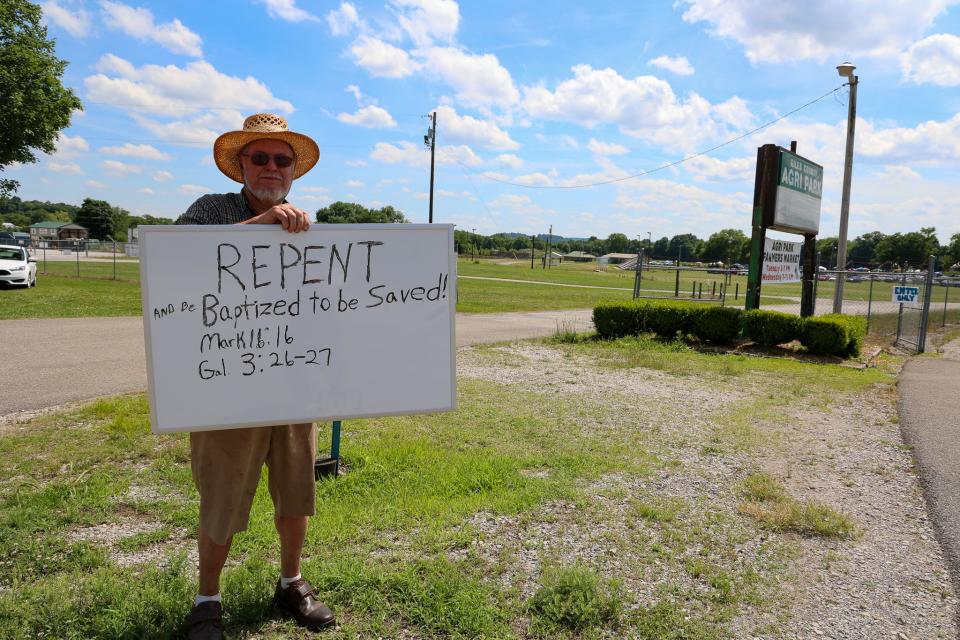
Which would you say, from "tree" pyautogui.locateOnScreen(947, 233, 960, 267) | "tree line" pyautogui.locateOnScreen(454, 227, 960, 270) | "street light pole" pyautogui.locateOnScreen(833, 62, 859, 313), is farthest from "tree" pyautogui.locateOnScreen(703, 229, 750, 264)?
"street light pole" pyautogui.locateOnScreen(833, 62, 859, 313)

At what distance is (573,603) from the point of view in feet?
8.54

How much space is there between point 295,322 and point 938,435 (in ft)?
19.2

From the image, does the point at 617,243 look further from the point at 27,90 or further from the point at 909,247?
the point at 27,90

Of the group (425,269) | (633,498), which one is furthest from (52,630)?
(633,498)

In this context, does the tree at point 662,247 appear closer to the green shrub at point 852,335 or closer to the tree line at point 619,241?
the tree line at point 619,241

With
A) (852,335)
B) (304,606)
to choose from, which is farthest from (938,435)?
(304,606)

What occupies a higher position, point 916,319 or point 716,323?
point 916,319

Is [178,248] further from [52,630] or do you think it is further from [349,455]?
[349,455]

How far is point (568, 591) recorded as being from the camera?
2711 millimetres

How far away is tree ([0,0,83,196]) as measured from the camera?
798 inches

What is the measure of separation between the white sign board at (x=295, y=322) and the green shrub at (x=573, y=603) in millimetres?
922

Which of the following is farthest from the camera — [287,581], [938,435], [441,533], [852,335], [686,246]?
[686,246]

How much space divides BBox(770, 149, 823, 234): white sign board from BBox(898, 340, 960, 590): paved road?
3.46m

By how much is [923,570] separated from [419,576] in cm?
248
